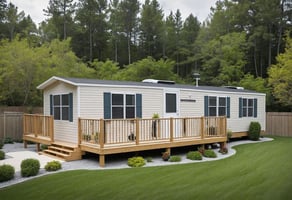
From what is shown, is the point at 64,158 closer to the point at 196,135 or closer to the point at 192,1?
the point at 196,135

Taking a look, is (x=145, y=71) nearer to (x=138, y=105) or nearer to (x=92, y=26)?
(x=92, y=26)

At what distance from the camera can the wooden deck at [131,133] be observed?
27.3 feet

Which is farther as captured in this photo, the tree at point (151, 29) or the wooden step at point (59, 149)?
the tree at point (151, 29)

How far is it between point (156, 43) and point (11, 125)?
1728 cm

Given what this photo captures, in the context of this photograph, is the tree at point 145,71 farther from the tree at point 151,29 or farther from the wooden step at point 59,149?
the wooden step at point 59,149

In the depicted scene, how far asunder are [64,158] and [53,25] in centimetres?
1785

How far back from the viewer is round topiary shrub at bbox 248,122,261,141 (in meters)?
14.3

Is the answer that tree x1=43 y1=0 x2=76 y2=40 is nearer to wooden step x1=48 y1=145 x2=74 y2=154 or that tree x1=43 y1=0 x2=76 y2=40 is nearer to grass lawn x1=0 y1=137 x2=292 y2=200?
wooden step x1=48 y1=145 x2=74 y2=154

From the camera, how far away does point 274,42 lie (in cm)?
2348

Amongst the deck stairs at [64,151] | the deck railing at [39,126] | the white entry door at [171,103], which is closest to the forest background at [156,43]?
the deck railing at [39,126]

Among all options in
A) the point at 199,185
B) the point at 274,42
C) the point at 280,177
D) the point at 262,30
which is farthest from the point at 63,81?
the point at 274,42

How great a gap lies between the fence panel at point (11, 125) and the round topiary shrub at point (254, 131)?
1139cm

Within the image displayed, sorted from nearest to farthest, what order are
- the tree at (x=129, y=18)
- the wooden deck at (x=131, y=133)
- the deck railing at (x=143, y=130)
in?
the wooden deck at (x=131, y=133), the deck railing at (x=143, y=130), the tree at (x=129, y=18)

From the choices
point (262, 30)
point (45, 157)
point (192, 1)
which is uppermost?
point (262, 30)
